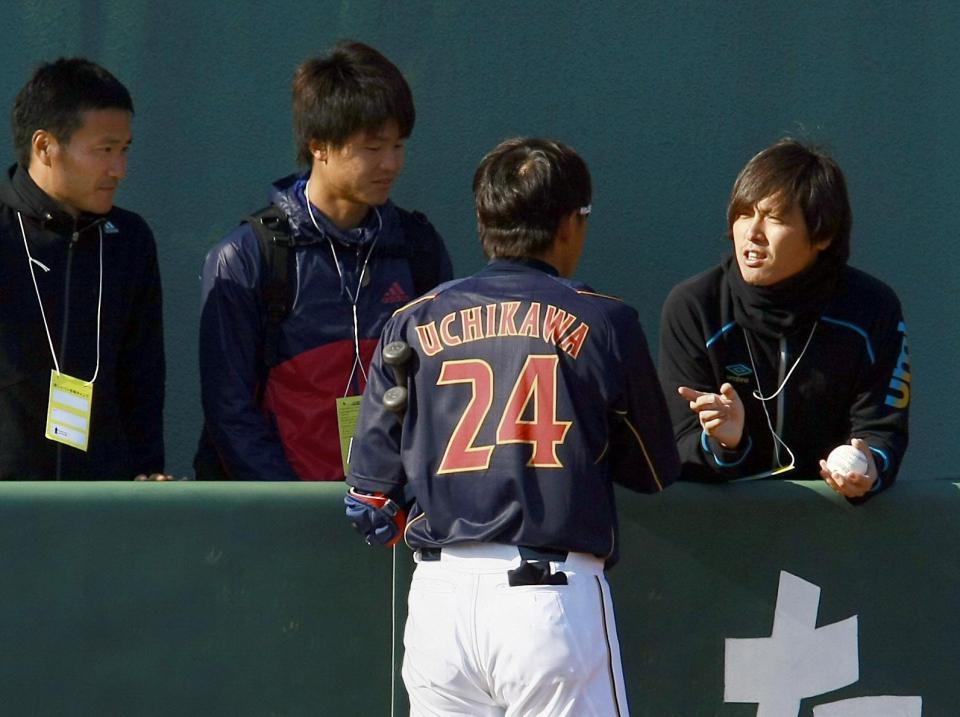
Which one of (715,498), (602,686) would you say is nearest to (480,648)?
(602,686)

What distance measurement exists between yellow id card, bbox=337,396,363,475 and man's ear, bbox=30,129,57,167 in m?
1.00

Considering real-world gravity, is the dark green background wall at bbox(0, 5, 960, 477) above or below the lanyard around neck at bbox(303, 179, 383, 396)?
above

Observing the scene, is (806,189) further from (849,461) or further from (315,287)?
(315,287)

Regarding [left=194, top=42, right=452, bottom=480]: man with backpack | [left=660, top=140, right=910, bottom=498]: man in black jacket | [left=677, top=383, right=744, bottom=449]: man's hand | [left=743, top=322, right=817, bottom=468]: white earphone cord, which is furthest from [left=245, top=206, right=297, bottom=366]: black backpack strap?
[left=743, top=322, right=817, bottom=468]: white earphone cord

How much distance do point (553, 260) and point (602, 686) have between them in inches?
35.3

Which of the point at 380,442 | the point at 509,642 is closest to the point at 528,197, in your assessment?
the point at 380,442

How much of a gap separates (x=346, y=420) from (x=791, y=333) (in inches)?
46.1

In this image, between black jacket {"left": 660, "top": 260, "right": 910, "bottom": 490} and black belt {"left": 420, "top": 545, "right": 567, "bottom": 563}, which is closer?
black belt {"left": 420, "top": 545, "right": 567, "bottom": 563}

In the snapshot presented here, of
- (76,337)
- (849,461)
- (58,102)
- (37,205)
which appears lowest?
(849,461)

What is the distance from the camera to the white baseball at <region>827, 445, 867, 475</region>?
360 cm

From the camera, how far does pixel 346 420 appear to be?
3.94 m

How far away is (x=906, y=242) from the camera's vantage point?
5.33m

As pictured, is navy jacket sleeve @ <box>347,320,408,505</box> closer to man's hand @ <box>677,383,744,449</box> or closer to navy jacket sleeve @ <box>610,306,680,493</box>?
navy jacket sleeve @ <box>610,306,680,493</box>

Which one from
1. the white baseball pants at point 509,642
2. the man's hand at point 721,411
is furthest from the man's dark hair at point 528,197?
the white baseball pants at point 509,642
